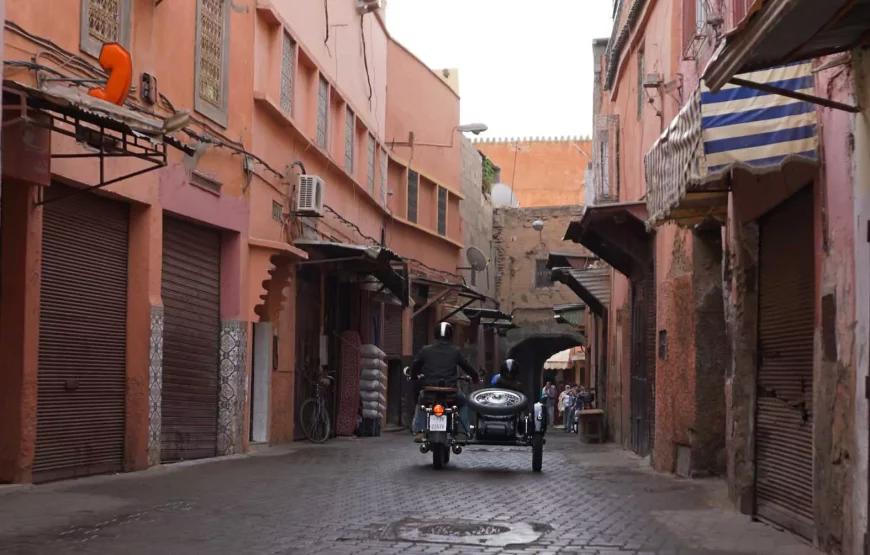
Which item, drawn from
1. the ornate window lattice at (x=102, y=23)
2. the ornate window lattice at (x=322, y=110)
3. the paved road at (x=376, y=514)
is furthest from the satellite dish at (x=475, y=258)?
the ornate window lattice at (x=102, y=23)

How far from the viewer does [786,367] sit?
9125 millimetres

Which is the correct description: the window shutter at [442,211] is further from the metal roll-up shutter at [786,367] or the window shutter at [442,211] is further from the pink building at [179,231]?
the metal roll-up shutter at [786,367]

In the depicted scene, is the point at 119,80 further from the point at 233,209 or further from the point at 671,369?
the point at 671,369

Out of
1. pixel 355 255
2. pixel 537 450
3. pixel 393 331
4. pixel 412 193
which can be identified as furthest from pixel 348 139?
pixel 537 450

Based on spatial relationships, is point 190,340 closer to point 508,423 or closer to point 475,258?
point 508,423

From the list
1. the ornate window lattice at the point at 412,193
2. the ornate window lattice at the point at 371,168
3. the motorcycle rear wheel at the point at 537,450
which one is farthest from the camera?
the ornate window lattice at the point at 412,193

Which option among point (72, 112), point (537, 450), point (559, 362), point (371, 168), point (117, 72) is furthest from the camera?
point (559, 362)

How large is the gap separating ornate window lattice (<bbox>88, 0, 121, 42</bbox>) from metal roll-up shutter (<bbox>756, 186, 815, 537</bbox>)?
698cm

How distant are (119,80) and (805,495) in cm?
682

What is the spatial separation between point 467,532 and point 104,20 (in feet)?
23.2

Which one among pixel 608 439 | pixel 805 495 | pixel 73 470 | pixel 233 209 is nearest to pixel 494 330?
pixel 608 439

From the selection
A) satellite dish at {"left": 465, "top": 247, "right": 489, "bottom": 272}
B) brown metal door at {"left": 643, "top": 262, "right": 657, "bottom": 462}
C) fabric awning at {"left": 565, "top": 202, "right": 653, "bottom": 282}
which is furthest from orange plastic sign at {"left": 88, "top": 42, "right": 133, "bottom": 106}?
satellite dish at {"left": 465, "top": 247, "right": 489, "bottom": 272}

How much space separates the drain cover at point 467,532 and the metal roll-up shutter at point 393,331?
68.4ft

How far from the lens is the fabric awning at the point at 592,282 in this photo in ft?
87.7
